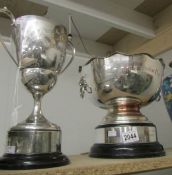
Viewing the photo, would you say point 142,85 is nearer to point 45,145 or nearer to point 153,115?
point 45,145

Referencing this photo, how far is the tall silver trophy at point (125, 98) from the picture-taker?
629mm

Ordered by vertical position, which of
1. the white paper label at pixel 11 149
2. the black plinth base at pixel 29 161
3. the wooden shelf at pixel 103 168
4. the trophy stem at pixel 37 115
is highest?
the trophy stem at pixel 37 115

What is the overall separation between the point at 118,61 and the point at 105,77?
0.18 feet

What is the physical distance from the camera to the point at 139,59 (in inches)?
26.5

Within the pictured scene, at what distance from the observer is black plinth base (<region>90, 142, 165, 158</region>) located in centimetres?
61

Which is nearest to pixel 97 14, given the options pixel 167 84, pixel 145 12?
pixel 145 12

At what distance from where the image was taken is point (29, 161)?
477 mm

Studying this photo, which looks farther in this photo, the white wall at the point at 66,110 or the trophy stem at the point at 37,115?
the white wall at the point at 66,110

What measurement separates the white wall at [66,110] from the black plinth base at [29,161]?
0.42m

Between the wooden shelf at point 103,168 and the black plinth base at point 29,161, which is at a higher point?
the black plinth base at point 29,161

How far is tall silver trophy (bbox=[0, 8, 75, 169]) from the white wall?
38 cm

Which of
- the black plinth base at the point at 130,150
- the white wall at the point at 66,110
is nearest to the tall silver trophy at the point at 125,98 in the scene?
the black plinth base at the point at 130,150

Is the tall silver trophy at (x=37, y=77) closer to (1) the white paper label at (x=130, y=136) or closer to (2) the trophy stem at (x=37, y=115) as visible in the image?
(2) the trophy stem at (x=37, y=115)

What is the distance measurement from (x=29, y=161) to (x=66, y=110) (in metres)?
0.59
